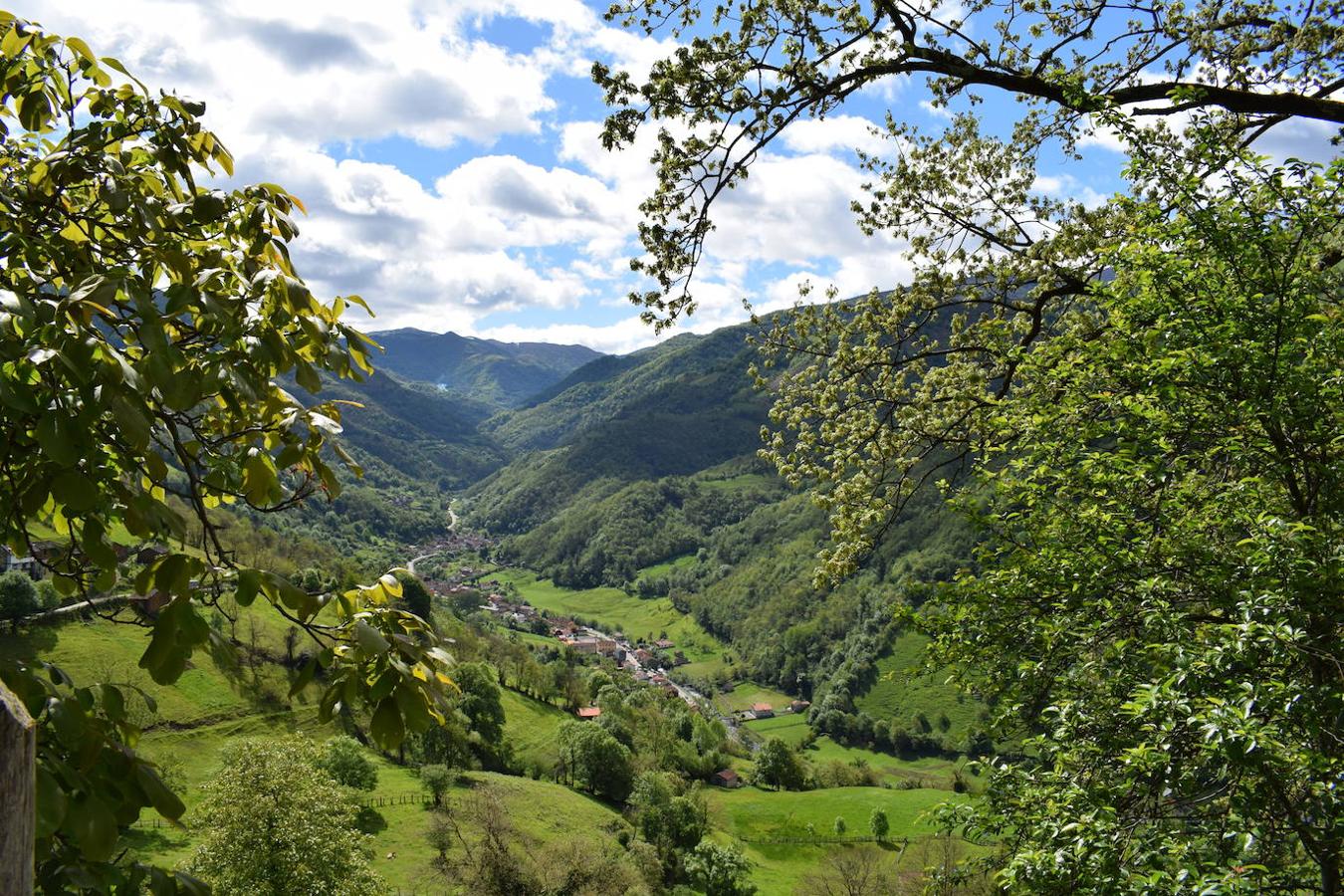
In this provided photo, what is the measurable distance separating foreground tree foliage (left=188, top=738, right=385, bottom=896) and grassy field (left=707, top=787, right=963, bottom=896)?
48258 mm

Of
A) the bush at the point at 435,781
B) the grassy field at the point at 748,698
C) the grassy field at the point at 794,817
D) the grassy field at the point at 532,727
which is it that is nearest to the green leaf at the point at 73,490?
the bush at the point at 435,781

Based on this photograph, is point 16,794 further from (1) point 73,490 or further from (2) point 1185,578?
(2) point 1185,578

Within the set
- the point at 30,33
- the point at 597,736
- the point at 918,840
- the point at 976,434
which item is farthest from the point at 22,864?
the point at 918,840

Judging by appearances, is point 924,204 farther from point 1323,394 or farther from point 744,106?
point 1323,394

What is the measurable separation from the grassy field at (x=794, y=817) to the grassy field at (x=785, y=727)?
48141 millimetres

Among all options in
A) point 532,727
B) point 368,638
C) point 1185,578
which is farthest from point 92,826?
point 532,727

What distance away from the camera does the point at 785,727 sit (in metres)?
154

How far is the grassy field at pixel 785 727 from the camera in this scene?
482ft

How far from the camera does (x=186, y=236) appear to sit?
3891 millimetres

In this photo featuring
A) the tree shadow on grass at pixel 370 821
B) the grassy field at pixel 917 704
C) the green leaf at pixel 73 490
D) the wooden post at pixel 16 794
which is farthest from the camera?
the grassy field at pixel 917 704

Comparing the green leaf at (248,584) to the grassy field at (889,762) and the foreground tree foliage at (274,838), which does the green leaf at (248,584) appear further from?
the grassy field at (889,762)

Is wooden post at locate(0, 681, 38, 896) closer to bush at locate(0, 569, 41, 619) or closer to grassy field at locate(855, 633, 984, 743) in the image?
bush at locate(0, 569, 41, 619)

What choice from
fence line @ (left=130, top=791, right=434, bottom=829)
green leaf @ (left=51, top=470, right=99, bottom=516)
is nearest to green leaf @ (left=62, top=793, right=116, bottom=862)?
green leaf @ (left=51, top=470, right=99, bottom=516)

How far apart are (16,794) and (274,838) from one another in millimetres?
33363
